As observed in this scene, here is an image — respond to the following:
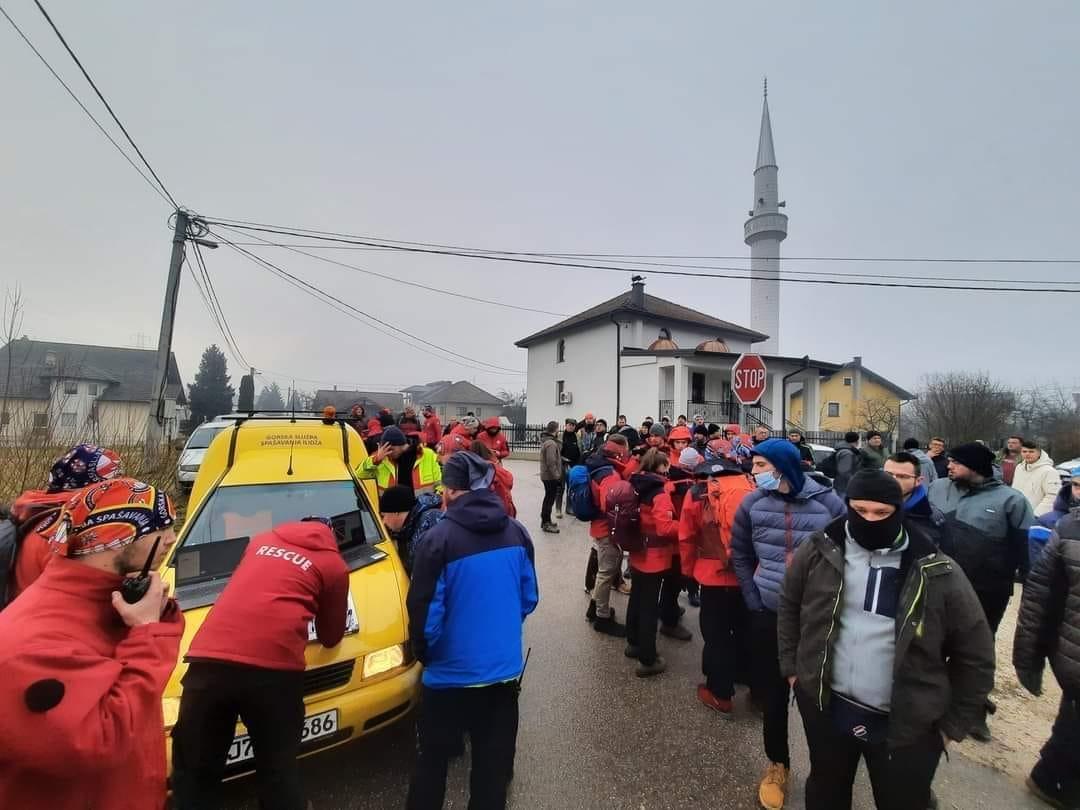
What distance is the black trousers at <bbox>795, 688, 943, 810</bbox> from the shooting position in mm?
1989

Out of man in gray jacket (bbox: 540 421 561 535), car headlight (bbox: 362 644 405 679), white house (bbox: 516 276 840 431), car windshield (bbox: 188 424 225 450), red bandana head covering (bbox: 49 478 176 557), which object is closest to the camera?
red bandana head covering (bbox: 49 478 176 557)

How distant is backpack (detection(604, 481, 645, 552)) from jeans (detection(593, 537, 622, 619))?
637 millimetres

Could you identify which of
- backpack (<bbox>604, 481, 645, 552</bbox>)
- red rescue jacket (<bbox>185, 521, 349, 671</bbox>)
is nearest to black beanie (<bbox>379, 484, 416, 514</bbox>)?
red rescue jacket (<bbox>185, 521, 349, 671</bbox>)

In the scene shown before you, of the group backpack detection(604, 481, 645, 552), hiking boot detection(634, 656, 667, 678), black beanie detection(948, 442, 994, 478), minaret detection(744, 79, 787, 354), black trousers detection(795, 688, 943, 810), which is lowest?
hiking boot detection(634, 656, 667, 678)

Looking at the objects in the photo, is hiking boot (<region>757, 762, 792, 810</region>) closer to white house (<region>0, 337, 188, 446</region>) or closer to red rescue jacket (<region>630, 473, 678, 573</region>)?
red rescue jacket (<region>630, 473, 678, 573</region>)

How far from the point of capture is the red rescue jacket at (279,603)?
80.5 inches

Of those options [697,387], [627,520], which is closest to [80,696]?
[627,520]

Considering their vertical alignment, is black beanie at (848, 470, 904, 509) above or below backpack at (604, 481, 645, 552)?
above

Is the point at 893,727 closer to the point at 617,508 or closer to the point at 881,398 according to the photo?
the point at 617,508

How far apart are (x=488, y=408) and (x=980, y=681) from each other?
71421 mm

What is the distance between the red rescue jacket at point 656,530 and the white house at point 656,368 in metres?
19.4

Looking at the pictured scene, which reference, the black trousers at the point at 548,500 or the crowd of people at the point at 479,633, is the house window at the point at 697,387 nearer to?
the black trousers at the point at 548,500

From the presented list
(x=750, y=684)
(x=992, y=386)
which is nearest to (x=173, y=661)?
(x=750, y=684)

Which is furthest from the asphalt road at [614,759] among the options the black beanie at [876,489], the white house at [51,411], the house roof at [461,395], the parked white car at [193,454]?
the house roof at [461,395]
